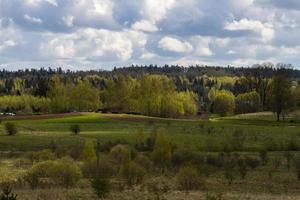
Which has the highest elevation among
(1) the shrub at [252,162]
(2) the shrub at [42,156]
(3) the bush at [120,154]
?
(3) the bush at [120,154]

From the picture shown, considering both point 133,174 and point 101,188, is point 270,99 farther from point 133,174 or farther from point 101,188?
point 101,188

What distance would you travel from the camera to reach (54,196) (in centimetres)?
2438

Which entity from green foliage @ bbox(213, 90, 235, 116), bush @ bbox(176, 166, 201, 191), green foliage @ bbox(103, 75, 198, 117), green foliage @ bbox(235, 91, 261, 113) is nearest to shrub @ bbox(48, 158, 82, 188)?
bush @ bbox(176, 166, 201, 191)

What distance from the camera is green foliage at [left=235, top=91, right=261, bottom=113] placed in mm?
130062

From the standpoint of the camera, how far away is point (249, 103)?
14438 centimetres

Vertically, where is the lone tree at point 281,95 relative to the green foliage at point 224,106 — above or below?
above

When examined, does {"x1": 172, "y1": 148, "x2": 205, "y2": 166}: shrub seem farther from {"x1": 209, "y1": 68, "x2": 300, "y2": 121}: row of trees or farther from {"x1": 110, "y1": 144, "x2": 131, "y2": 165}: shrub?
{"x1": 209, "y1": 68, "x2": 300, "y2": 121}: row of trees

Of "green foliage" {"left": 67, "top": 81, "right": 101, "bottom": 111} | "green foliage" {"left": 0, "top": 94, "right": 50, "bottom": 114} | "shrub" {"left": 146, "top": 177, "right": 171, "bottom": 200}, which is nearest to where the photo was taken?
"shrub" {"left": 146, "top": 177, "right": 171, "bottom": 200}

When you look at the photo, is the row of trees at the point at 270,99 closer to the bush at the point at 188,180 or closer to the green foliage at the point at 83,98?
Result: the green foliage at the point at 83,98

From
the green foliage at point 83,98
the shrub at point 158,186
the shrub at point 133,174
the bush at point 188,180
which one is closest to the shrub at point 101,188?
the shrub at point 158,186

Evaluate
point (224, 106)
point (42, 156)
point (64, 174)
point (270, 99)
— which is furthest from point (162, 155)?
point (224, 106)

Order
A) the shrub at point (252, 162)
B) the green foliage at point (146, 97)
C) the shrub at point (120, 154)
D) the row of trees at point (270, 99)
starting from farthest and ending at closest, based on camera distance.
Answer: the green foliage at point (146, 97) < the row of trees at point (270, 99) < the shrub at point (252, 162) < the shrub at point (120, 154)

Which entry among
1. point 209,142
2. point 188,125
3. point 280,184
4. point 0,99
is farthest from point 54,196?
point 0,99

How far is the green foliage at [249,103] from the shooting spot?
130m
